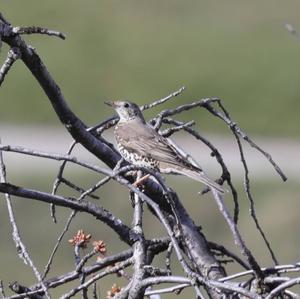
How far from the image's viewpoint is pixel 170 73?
86.9 feet

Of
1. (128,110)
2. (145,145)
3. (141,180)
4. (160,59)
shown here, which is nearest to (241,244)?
(141,180)

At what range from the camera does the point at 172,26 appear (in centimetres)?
3053

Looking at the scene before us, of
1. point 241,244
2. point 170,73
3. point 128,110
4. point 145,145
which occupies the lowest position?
point 241,244

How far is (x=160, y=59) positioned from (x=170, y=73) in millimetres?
1496

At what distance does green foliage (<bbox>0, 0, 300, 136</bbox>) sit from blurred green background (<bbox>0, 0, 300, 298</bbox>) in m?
0.02

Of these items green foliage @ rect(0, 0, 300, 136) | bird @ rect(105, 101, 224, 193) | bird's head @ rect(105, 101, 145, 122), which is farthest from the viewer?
green foliage @ rect(0, 0, 300, 136)

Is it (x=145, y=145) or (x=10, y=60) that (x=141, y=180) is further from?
(x=145, y=145)

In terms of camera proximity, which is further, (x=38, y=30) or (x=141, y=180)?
(x=141, y=180)

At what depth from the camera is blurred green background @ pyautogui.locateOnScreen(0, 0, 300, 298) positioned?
1788cm

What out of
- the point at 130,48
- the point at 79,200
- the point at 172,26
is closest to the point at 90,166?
the point at 79,200

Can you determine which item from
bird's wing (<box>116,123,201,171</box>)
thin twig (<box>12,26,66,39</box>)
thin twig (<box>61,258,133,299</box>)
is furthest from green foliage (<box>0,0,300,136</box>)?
thin twig (<box>12,26,66,39</box>)

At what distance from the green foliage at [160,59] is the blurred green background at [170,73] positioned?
25 mm

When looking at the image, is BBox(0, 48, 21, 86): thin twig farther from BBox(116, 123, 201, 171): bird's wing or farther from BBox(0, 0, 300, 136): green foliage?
BBox(0, 0, 300, 136): green foliage

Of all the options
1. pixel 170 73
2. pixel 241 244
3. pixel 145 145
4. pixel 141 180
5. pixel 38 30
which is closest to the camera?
pixel 241 244
